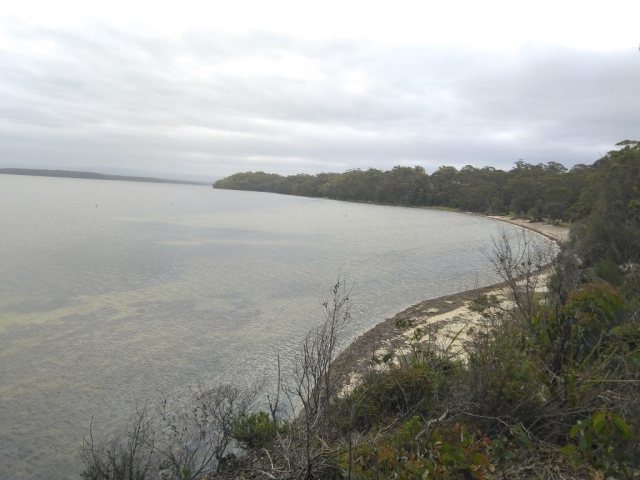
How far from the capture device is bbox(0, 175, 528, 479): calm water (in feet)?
32.7

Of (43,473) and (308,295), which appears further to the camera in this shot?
(308,295)

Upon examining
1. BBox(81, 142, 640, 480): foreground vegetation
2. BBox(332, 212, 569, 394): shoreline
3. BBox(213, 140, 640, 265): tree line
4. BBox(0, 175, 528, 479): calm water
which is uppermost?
BBox(213, 140, 640, 265): tree line

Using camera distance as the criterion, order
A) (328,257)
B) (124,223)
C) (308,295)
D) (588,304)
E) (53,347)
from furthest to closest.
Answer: (124,223)
(328,257)
(308,295)
(53,347)
(588,304)

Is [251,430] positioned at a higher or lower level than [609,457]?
lower

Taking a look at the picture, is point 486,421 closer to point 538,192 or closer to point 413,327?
point 413,327

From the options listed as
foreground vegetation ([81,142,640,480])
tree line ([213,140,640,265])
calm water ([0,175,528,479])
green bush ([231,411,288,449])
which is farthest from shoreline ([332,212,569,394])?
tree line ([213,140,640,265])

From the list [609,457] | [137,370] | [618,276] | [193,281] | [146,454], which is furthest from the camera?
[193,281]

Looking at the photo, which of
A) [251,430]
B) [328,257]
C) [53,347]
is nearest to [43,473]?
[251,430]

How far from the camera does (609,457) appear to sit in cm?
345

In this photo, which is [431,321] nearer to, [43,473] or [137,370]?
[137,370]

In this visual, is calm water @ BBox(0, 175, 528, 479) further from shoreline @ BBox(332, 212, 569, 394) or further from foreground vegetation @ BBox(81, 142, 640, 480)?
foreground vegetation @ BBox(81, 142, 640, 480)

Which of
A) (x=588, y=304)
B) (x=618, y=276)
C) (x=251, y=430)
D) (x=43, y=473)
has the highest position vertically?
(x=588, y=304)

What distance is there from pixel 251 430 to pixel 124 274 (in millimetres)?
18049

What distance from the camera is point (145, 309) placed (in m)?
17.7
